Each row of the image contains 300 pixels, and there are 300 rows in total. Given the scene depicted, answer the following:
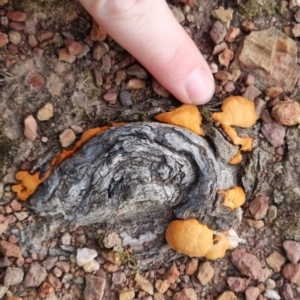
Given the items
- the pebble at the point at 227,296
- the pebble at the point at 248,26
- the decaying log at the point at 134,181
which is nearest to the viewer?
the decaying log at the point at 134,181

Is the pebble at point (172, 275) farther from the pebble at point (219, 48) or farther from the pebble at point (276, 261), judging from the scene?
the pebble at point (219, 48)

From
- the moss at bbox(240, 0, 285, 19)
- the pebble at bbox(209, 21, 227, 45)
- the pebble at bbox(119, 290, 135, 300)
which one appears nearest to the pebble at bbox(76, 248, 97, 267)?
the pebble at bbox(119, 290, 135, 300)

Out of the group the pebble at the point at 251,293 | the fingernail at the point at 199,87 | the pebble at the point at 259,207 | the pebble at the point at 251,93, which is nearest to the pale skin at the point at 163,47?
the fingernail at the point at 199,87

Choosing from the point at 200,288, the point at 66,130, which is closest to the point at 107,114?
the point at 66,130

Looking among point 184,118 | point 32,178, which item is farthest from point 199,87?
point 32,178

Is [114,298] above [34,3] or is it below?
below

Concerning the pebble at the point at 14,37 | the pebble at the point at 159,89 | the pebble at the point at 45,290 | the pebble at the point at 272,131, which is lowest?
the pebble at the point at 45,290

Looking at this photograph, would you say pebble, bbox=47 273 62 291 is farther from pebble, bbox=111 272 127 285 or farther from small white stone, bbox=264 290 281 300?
small white stone, bbox=264 290 281 300

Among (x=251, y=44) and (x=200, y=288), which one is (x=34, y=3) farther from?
(x=200, y=288)
